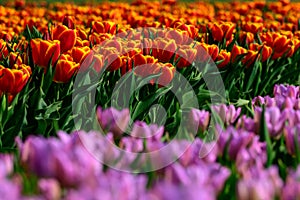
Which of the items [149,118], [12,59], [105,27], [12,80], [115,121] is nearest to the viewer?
[115,121]

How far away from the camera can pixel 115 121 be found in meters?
2.64

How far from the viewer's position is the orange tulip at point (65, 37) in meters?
4.07

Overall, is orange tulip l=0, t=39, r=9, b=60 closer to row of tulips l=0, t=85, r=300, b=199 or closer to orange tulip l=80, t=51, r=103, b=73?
orange tulip l=80, t=51, r=103, b=73

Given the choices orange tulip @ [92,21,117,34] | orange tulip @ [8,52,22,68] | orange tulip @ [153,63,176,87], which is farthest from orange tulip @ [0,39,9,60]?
orange tulip @ [153,63,176,87]

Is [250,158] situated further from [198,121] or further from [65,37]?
[65,37]

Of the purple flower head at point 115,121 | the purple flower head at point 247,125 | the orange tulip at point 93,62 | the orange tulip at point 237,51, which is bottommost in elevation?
the orange tulip at point 237,51

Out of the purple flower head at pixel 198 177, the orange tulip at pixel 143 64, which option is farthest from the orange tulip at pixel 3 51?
the purple flower head at pixel 198 177

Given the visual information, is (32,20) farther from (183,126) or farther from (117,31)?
(183,126)

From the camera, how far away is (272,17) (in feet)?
28.7

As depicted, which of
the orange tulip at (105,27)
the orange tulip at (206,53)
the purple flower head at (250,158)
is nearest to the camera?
the purple flower head at (250,158)

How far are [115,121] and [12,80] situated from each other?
3.12 feet

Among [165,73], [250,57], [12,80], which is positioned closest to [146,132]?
[12,80]

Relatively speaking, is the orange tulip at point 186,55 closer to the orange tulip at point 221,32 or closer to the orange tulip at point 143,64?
the orange tulip at point 143,64

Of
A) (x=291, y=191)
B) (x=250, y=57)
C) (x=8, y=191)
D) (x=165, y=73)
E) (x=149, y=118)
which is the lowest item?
(x=149, y=118)
